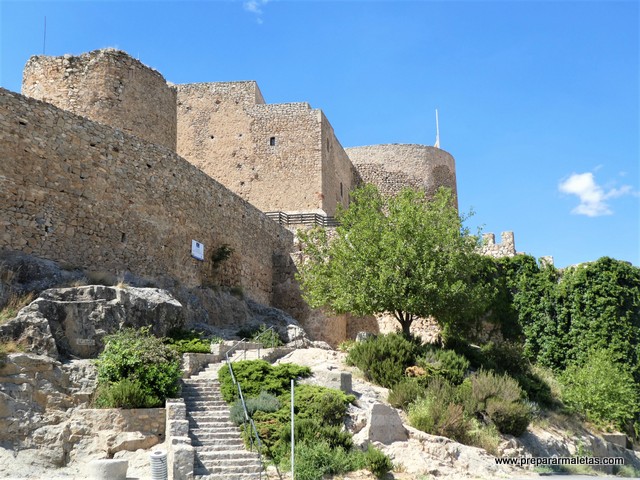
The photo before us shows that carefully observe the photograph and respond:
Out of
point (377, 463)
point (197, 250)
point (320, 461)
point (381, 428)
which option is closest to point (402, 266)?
point (197, 250)

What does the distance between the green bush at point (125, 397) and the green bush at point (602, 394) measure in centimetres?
1221

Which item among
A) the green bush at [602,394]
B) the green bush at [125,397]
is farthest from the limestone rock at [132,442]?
the green bush at [602,394]

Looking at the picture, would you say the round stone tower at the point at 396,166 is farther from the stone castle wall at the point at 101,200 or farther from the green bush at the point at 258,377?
the green bush at the point at 258,377

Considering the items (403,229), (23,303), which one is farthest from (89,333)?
(403,229)

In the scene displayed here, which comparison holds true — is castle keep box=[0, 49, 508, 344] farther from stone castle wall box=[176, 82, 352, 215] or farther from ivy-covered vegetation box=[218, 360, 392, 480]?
ivy-covered vegetation box=[218, 360, 392, 480]

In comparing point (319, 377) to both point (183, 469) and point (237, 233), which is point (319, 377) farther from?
point (237, 233)

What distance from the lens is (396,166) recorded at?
40812 millimetres

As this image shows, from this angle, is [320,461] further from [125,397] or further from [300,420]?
[125,397]

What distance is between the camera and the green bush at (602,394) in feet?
64.6

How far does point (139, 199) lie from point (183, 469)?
31.1 ft

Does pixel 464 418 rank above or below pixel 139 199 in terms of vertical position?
below

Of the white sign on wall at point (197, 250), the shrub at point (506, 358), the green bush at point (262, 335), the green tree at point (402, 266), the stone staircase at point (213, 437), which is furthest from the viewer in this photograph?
the white sign on wall at point (197, 250)

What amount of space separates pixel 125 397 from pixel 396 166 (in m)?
29.6

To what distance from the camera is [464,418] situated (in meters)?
15.0
